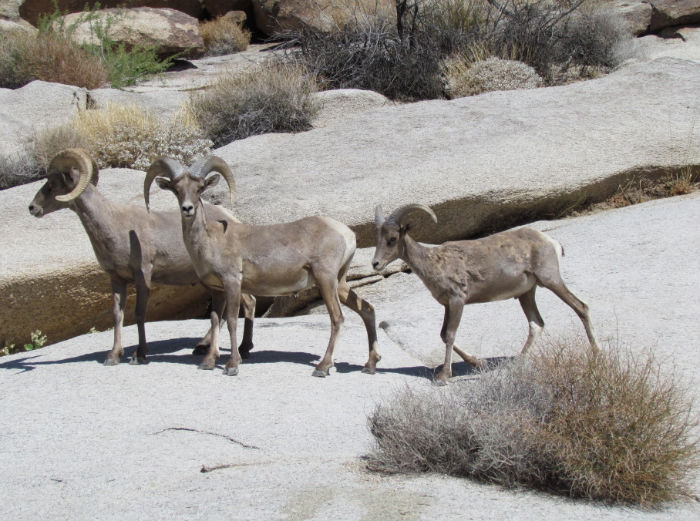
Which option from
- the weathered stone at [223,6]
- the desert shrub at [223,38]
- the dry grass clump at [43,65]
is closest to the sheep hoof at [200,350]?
the dry grass clump at [43,65]

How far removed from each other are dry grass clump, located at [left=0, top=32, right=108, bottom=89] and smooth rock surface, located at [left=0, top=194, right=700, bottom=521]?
11.0 metres

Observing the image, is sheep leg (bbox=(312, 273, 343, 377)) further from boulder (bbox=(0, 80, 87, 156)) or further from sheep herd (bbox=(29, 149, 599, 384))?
boulder (bbox=(0, 80, 87, 156))

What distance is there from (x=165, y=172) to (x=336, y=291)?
6.54 feet

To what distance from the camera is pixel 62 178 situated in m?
9.45

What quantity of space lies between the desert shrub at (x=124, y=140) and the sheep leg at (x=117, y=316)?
5408 mm

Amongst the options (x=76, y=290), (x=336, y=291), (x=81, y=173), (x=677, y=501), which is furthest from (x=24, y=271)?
(x=677, y=501)

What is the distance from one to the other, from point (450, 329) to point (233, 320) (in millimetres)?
2011

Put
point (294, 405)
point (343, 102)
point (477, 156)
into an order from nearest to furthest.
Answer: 1. point (294, 405)
2. point (477, 156)
3. point (343, 102)

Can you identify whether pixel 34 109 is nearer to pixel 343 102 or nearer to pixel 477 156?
pixel 343 102

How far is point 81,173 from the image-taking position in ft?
30.2

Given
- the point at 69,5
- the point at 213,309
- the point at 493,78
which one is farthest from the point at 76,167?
the point at 69,5

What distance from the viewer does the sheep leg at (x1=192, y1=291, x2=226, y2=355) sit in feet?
30.0

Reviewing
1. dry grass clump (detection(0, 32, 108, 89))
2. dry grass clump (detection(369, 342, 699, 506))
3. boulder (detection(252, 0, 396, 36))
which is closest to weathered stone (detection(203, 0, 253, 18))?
boulder (detection(252, 0, 396, 36))

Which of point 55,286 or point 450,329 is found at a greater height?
point 450,329
